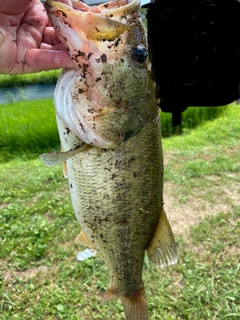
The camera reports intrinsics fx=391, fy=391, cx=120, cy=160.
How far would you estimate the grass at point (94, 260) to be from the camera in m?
2.97

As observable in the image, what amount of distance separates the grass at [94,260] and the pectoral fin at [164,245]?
3.98 feet

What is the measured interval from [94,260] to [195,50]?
99.1 inches

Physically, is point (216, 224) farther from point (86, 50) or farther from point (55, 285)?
point (86, 50)

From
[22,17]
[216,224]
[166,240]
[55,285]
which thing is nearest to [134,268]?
[166,240]

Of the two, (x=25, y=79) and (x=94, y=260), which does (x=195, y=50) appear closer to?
(x=94, y=260)

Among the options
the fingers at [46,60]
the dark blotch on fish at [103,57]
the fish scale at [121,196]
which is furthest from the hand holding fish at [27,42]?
the fish scale at [121,196]

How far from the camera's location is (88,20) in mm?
1442

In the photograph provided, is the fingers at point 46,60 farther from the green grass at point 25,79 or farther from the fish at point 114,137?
the green grass at point 25,79

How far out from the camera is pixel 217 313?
2.85m

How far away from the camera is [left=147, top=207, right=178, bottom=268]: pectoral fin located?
1.85 metres

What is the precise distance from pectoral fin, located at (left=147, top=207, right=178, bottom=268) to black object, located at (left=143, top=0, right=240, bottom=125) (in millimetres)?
694

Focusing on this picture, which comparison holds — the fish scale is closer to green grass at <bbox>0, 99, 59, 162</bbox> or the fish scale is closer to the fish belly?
the fish belly

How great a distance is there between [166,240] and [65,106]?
2.58 ft

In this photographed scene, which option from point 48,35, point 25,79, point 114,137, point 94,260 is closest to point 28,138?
point 94,260
